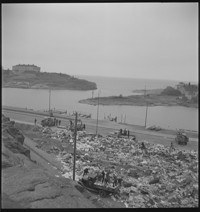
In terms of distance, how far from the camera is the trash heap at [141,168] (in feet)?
18.1

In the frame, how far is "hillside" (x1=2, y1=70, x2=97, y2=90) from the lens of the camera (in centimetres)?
4171

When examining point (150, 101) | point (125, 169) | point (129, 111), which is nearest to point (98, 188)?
point (125, 169)

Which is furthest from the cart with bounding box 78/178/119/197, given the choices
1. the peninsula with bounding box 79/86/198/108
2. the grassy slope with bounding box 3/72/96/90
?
the grassy slope with bounding box 3/72/96/90

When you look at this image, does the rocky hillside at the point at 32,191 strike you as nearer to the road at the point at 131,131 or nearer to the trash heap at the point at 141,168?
the trash heap at the point at 141,168

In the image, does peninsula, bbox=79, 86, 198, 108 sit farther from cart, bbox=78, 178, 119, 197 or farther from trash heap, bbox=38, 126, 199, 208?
cart, bbox=78, 178, 119, 197

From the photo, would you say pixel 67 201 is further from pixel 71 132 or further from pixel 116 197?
pixel 71 132

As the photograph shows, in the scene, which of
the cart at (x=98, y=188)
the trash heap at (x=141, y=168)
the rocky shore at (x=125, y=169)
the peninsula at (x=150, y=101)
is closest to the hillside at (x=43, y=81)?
the peninsula at (x=150, y=101)

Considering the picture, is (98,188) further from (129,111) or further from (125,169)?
(129,111)

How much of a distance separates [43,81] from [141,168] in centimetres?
4128

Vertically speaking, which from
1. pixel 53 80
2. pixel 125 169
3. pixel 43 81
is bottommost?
pixel 125 169

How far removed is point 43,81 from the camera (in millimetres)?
46812

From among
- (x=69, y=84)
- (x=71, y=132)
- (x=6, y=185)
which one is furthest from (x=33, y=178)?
(x=69, y=84)

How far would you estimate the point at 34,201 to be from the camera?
11.0 ft

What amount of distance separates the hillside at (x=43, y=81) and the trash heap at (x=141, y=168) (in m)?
29.3
